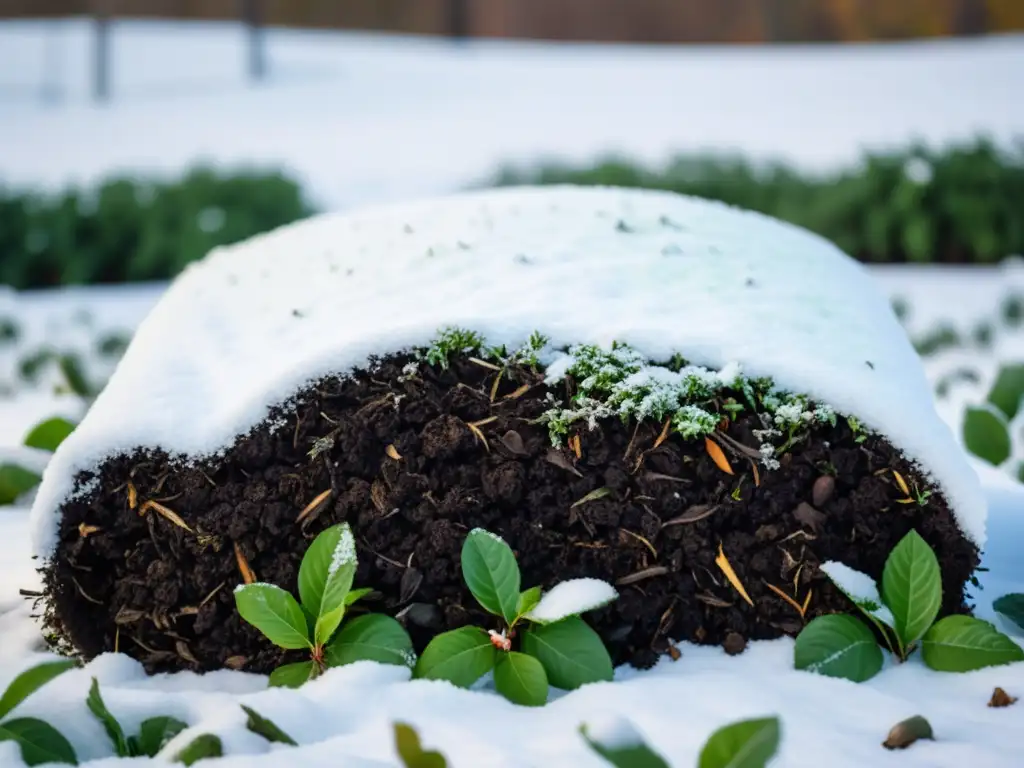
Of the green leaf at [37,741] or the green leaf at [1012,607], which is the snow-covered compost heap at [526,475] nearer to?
the green leaf at [1012,607]

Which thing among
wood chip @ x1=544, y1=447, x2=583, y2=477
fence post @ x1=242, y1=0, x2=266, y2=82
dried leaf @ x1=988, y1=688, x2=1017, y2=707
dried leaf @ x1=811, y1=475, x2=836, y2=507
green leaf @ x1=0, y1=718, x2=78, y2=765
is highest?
fence post @ x1=242, y1=0, x2=266, y2=82

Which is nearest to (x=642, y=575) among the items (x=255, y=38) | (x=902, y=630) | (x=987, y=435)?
(x=902, y=630)

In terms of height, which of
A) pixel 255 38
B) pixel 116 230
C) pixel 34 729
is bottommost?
pixel 116 230

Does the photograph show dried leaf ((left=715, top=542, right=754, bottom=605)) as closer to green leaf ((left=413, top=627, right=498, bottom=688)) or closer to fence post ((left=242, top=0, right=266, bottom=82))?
green leaf ((left=413, top=627, right=498, bottom=688))

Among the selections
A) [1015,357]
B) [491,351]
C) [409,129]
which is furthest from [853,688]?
[409,129]

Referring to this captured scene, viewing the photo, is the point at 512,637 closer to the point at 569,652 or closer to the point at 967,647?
the point at 569,652

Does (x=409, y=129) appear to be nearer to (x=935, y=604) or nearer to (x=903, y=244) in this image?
(x=903, y=244)

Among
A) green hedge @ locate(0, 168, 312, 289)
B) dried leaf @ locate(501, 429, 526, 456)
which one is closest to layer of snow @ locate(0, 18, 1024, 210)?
green hedge @ locate(0, 168, 312, 289)

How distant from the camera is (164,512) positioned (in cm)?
137

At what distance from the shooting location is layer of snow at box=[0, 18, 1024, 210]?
9164mm

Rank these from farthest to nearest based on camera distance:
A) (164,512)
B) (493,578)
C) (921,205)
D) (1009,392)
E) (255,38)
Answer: (255,38)
(921,205)
(1009,392)
(164,512)
(493,578)

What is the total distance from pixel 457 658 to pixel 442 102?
433 inches

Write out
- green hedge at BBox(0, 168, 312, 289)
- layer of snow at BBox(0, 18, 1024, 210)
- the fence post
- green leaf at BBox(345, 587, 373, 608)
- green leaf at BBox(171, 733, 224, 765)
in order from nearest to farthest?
green leaf at BBox(171, 733, 224, 765), green leaf at BBox(345, 587, 373, 608), green hedge at BBox(0, 168, 312, 289), layer of snow at BBox(0, 18, 1024, 210), the fence post

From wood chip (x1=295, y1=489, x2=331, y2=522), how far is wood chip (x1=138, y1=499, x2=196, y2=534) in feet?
0.51
